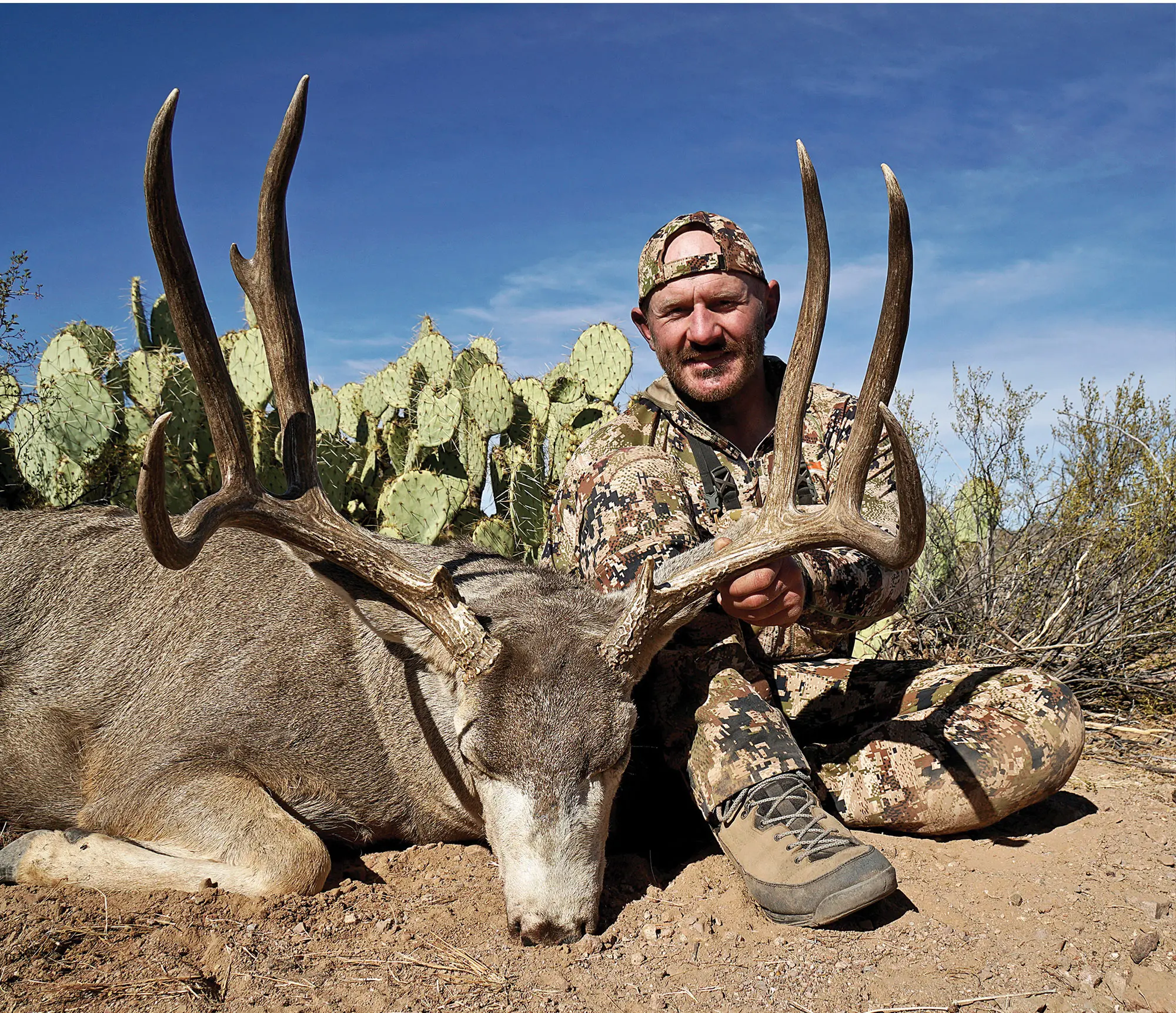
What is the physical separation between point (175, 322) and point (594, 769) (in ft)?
7.51

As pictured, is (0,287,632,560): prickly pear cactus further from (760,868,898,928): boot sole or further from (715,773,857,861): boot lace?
(760,868,898,928): boot sole

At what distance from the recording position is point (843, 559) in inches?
186

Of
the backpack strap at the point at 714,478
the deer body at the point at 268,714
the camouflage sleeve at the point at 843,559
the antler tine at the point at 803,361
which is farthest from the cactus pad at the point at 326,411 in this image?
the antler tine at the point at 803,361

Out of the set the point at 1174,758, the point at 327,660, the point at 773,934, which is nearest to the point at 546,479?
the point at 327,660

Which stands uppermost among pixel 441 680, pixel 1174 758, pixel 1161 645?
pixel 441 680

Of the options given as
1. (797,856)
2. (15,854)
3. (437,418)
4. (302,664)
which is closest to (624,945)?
(797,856)

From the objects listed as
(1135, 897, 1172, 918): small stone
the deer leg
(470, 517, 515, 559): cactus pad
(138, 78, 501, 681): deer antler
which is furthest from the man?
(470, 517, 515, 559): cactus pad

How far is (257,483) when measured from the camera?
3.96m

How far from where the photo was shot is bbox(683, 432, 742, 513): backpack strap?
5.22m

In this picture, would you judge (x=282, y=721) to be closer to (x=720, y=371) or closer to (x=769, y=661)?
(x=769, y=661)

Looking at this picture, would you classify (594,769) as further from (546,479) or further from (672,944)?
(546,479)

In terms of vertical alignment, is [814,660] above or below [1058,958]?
above

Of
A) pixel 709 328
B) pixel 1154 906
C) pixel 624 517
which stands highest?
pixel 709 328

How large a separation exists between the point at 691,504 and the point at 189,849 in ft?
9.39
